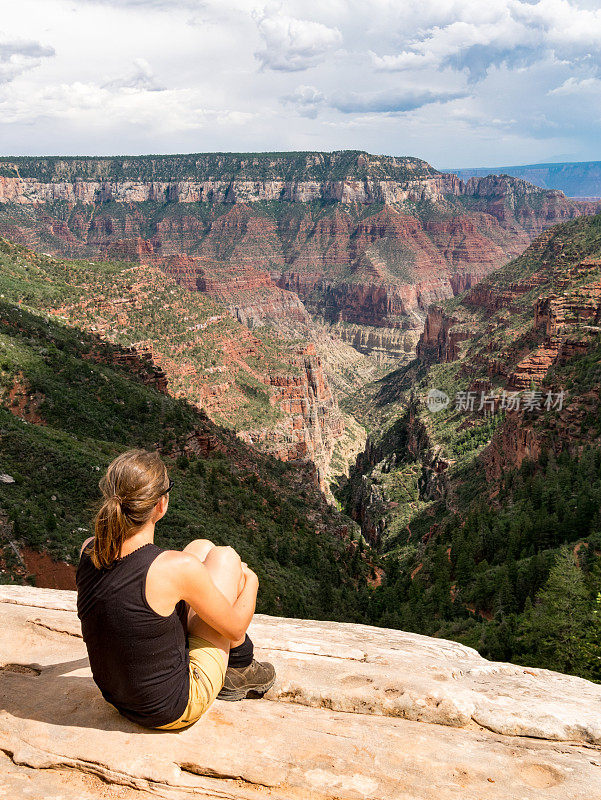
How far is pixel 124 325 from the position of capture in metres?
86.3

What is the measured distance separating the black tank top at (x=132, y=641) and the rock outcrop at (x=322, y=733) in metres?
0.53

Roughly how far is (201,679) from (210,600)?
1.17 metres

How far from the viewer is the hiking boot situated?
7609mm

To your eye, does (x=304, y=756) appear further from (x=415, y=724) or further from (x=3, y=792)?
(x=3, y=792)

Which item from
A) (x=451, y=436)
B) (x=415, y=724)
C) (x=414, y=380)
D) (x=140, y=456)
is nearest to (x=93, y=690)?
(x=140, y=456)

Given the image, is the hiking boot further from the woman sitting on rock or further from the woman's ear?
the woman's ear

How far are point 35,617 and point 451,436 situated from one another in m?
81.5

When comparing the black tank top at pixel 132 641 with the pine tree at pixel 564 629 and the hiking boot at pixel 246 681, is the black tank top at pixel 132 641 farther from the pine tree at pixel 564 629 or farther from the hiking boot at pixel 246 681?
the pine tree at pixel 564 629
